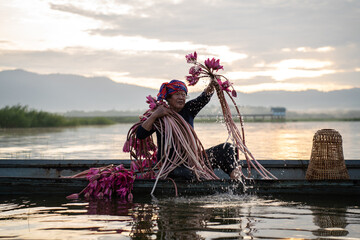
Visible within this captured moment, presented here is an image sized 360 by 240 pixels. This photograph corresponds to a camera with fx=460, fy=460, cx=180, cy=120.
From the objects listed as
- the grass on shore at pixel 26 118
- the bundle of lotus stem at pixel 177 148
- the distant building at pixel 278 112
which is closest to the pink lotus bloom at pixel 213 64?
the bundle of lotus stem at pixel 177 148

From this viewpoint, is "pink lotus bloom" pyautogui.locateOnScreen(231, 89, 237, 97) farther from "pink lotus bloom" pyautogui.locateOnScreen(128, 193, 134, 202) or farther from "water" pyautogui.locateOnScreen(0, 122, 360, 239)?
"pink lotus bloom" pyautogui.locateOnScreen(128, 193, 134, 202)

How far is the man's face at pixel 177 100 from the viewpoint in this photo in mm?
5402

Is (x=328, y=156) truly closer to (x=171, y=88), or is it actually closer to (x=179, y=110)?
(x=179, y=110)

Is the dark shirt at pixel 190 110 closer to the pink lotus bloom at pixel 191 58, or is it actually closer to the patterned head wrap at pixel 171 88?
the patterned head wrap at pixel 171 88

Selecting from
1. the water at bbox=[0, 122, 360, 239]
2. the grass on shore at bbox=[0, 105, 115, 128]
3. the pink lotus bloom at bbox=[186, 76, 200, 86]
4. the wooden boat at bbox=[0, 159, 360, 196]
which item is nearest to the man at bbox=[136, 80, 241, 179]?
the pink lotus bloom at bbox=[186, 76, 200, 86]

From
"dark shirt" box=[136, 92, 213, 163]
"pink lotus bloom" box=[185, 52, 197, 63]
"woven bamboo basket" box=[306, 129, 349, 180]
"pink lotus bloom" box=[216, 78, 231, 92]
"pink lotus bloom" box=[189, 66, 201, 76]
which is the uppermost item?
"pink lotus bloom" box=[185, 52, 197, 63]

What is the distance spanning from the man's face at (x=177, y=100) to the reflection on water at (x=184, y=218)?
3.72ft

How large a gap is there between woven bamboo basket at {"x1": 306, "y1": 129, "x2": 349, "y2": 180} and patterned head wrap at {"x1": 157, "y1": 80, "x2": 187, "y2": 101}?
1738 millimetres

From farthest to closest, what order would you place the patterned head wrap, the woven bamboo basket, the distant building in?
the distant building → the woven bamboo basket → the patterned head wrap

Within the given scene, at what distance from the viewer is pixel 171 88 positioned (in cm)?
534

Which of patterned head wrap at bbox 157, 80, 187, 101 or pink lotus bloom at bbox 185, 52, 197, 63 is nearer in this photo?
patterned head wrap at bbox 157, 80, 187, 101

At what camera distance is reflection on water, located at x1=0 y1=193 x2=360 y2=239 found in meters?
3.54

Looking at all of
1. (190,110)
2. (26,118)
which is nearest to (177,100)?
(190,110)

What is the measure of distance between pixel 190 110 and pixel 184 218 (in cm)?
186
